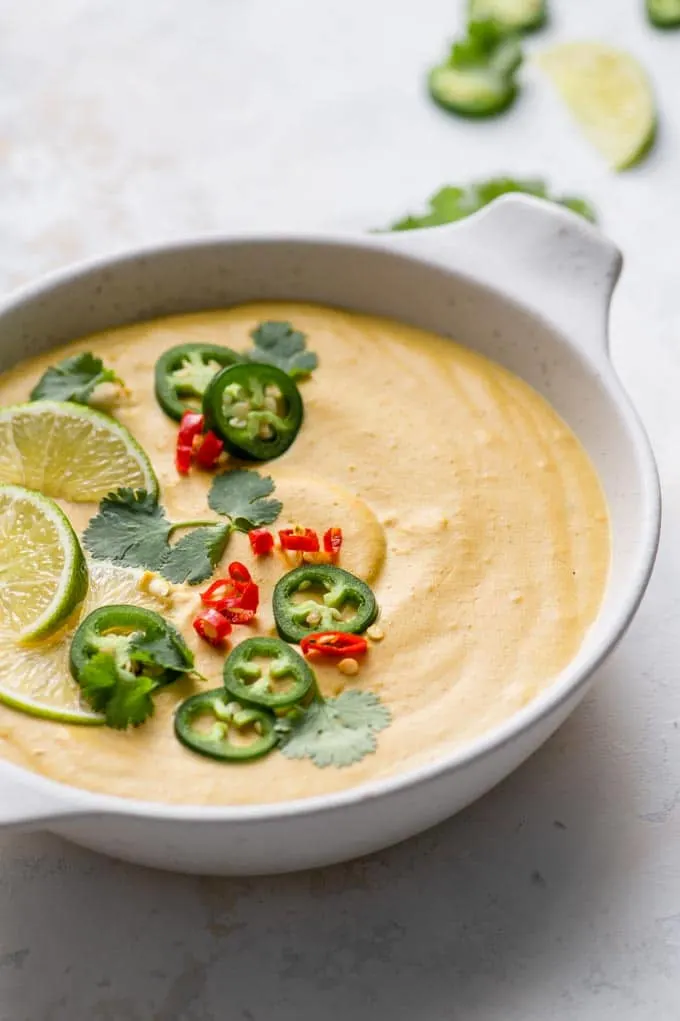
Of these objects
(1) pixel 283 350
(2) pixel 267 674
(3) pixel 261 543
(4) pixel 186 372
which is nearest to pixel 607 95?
(1) pixel 283 350

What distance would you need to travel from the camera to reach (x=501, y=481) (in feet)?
11.9

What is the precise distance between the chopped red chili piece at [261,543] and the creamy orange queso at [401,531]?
1.1 inches

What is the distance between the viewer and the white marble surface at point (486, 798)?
307cm

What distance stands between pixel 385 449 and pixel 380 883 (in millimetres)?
1160

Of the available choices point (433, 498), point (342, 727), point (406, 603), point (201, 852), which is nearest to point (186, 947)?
point (201, 852)

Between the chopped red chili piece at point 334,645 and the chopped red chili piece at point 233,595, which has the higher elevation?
the chopped red chili piece at point 233,595

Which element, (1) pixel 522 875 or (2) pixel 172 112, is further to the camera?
(2) pixel 172 112

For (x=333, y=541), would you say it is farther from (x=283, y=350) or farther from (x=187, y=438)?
(x=283, y=350)

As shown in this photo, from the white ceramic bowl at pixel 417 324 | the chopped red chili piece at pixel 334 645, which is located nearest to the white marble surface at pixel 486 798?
the white ceramic bowl at pixel 417 324

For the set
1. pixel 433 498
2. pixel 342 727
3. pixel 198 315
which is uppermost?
pixel 198 315

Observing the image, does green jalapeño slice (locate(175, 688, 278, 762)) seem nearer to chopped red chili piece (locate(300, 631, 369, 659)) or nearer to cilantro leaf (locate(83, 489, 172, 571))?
chopped red chili piece (locate(300, 631, 369, 659))

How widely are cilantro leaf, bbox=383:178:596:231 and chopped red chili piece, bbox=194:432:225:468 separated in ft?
4.58

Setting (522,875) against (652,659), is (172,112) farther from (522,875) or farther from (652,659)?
(522,875)

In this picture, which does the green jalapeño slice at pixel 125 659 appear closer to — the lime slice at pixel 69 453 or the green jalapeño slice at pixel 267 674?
the green jalapeño slice at pixel 267 674
